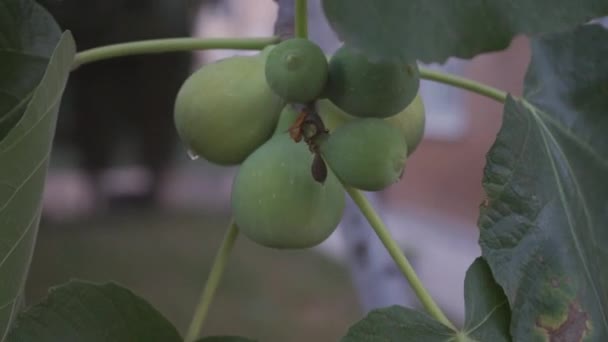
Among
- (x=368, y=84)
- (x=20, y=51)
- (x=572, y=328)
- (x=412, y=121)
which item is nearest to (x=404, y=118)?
(x=412, y=121)

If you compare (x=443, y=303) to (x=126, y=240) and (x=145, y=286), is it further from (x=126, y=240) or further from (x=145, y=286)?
(x=126, y=240)

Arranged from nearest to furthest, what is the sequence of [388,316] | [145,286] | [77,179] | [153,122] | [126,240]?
[388,316], [145,286], [126,240], [153,122], [77,179]

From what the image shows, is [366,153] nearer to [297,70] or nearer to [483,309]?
[297,70]

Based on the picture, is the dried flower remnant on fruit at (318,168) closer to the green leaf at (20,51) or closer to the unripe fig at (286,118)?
the unripe fig at (286,118)

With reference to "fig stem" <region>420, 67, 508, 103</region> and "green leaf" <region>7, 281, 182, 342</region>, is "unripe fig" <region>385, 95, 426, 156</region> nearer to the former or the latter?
"fig stem" <region>420, 67, 508, 103</region>

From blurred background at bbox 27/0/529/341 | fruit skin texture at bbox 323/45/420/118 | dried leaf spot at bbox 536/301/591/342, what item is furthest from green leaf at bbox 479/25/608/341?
blurred background at bbox 27/0/529/341

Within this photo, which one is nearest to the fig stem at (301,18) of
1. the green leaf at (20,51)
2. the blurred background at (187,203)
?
the green leaf at (20,51)

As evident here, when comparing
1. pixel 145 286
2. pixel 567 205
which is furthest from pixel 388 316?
pixel 145 286
